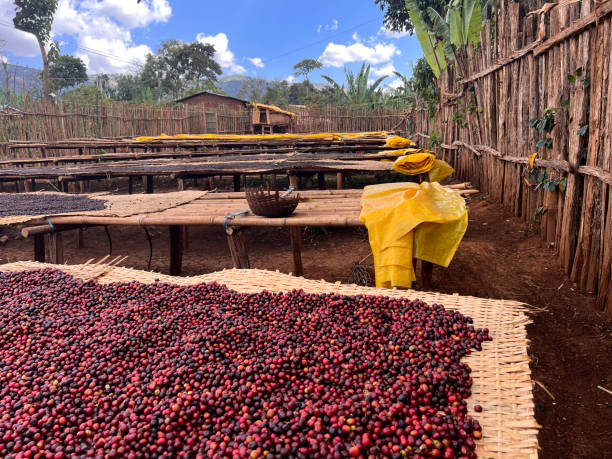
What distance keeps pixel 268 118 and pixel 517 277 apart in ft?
49.7

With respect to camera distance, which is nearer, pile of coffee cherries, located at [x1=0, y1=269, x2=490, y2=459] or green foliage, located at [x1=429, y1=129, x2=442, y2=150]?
pile of coffee cherries, located at [x1=0, y1=269, x2=490, y2=459]

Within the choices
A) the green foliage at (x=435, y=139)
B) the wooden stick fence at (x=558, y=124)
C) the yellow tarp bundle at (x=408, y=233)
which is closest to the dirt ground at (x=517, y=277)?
the wooden stick fence at (x=558, y=124)

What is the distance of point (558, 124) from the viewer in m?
3.61

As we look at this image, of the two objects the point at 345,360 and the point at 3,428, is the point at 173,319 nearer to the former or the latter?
the point at 3,428

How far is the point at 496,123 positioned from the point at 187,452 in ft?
18.4

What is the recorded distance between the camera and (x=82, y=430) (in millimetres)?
1272

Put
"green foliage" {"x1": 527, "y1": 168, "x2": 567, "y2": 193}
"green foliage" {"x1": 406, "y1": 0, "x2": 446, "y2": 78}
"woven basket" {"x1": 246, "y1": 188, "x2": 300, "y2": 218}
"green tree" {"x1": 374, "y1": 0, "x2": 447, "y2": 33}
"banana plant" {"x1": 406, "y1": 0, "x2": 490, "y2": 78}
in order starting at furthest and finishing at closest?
"green tree" {"x1": 374, "y1": 0, "x2": 447, "y2": 33}, "green foliage" {"x1": 406, "y1": 0, "x2": 446, "y2": 78}, "banana plant" {"x1": 406, "y1": 0, "x2": 490, "y2": 78}, "green foliage" {"x1": 527, "y1": 168, "x2": 567, "y2": 193}, "woven basket" {"x1": 246, "y1": 188, "x2": 300, "y2": 218}

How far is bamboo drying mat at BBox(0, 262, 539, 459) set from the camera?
48.4 inches

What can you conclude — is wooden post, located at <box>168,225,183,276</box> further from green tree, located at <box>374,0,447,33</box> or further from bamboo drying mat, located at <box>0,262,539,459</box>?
green tree, located at <box>374,0,447,33</box>

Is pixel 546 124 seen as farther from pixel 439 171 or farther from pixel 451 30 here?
pixel 451 30

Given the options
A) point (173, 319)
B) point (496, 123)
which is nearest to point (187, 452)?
point (173, 319)

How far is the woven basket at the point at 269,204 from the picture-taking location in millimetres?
3141

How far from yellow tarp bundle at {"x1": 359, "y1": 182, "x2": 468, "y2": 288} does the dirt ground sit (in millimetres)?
828

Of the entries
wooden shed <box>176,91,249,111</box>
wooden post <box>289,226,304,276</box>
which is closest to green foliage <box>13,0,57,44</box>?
wooden shed <box>176,91,249,111</box>
